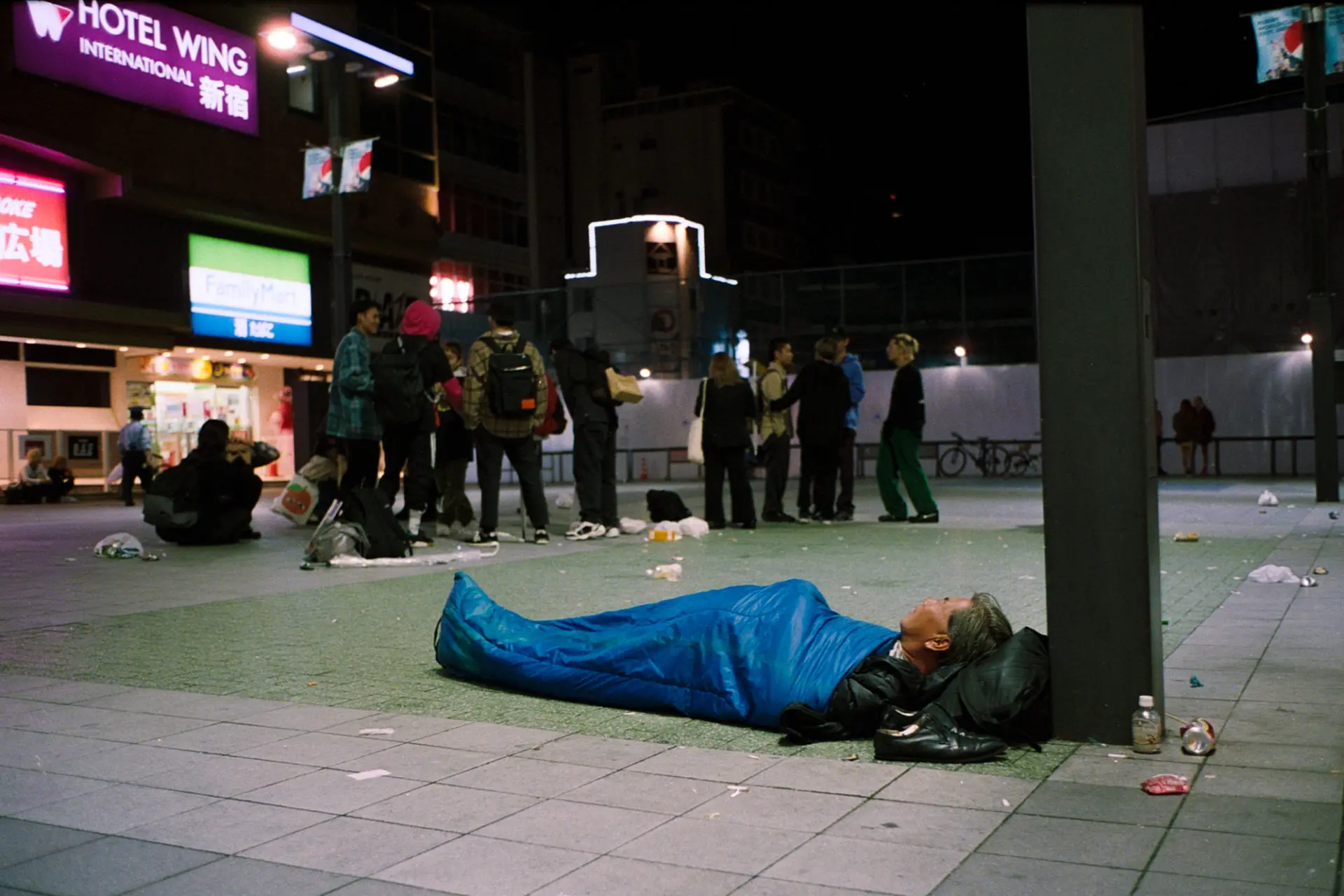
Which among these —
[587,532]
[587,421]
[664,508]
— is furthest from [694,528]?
[587,421]

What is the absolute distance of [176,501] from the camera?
12195mm

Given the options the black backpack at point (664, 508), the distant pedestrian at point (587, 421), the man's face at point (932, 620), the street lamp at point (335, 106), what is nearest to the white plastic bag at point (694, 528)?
the black backpack at point (664, 508)

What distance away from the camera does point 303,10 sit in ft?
105

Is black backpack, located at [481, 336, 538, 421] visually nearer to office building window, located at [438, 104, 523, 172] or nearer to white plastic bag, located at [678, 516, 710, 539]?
white plastic bag, located at [678, 516, 710, 539]

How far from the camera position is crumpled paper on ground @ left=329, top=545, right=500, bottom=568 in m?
9.88

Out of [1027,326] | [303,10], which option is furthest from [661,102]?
[1027,326]

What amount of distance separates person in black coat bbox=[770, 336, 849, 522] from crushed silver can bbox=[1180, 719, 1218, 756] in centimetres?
951

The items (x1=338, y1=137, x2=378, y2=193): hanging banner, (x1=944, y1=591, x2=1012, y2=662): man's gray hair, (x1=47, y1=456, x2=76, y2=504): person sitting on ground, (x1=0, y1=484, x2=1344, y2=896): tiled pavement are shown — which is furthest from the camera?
(x1=47, y1=456, x2=76, y2=504): person sitting on ground

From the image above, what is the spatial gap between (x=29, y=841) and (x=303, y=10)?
3215 cm

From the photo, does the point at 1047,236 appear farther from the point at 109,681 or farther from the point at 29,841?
the point at 109,681

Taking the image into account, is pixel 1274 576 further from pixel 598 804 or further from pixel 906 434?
pixel 598 804

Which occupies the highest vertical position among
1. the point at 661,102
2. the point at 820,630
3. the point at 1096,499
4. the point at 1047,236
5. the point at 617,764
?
the point at 661,102

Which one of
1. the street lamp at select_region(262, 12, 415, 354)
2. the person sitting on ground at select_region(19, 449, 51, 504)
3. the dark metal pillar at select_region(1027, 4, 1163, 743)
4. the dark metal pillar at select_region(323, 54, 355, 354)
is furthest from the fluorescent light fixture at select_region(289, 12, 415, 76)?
the dark metal pillar at select_region(1027, 4, 1163, 743)

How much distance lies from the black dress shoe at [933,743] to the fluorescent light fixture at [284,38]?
13.4 meters
